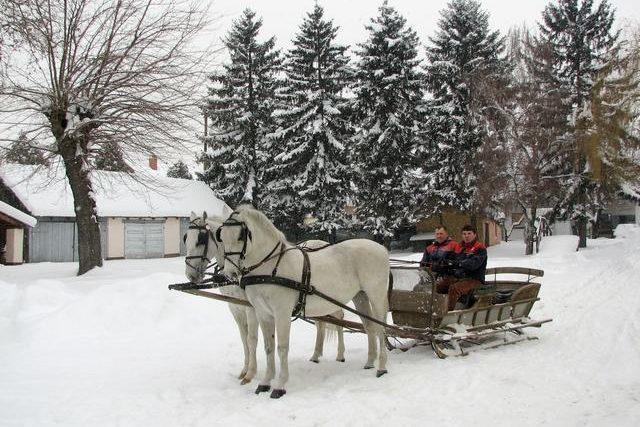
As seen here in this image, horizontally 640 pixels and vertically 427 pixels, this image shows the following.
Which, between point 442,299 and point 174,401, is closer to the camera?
point 174,401

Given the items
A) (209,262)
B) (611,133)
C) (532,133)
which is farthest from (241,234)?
(611,133)

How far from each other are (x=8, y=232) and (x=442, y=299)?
21.9m

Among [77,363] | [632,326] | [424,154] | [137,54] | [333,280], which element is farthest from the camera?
[424,154]

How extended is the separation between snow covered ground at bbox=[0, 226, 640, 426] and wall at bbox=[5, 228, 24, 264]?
1397 centimetres

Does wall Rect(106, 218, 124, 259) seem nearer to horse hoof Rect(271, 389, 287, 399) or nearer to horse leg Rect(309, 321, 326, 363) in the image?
horse leg Rect(309, 321, 326, 363)

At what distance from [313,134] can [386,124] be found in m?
3.97

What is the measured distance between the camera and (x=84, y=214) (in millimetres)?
14828

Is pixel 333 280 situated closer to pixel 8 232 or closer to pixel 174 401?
pixel 174 401

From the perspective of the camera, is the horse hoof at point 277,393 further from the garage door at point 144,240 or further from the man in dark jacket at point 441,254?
the garage door at point 144,240

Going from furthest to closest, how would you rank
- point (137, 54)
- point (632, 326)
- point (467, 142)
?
point (467, 142) → point (137, 54) → point (632, 326)

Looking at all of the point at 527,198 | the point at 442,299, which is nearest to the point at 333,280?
the point at 442,299

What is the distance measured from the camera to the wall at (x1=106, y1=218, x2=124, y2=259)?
2583cm

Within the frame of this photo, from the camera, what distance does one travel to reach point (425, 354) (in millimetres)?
7273

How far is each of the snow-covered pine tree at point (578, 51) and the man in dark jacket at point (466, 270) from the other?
67.7 ft
